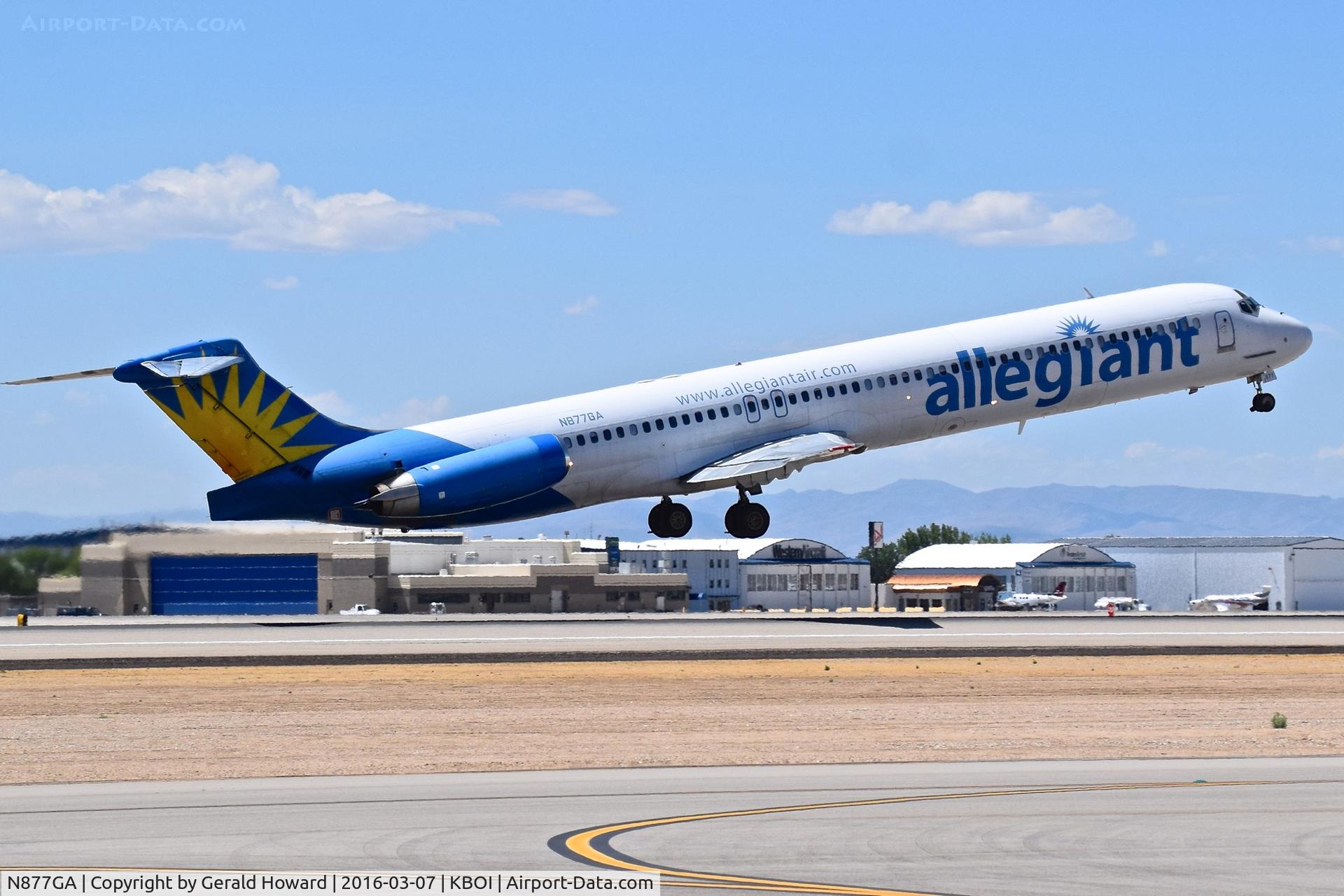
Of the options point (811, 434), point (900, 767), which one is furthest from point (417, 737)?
point (811, 434)

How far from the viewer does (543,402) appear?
172 ft

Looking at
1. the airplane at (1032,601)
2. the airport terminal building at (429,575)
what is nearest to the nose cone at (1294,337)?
the airport terminal building at (429,575)

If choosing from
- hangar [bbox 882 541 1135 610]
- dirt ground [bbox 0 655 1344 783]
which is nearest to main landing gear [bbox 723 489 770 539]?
dirt ground [bbox 0 655 1344 783]

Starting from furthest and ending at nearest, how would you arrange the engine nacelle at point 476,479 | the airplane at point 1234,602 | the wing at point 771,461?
1. the airplane at point 1234,602
2. the wing at point 771,461
3. the engine nacelle at point 476,479

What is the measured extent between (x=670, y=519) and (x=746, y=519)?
261 cm

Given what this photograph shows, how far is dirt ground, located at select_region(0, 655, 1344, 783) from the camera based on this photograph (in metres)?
27.8

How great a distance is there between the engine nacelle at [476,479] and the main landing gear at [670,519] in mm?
6084

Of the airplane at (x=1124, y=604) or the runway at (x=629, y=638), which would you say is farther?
the airplane at (x=1124, y=604)

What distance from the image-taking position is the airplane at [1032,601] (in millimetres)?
114562

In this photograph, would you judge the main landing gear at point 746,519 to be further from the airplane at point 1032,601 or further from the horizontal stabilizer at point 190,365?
the airplane at point 1032,601

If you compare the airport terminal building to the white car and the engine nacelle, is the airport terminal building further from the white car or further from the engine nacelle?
the engine nacelle

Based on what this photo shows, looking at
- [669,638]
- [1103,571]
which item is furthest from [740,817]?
[1103,571]

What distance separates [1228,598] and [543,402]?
74.0 m

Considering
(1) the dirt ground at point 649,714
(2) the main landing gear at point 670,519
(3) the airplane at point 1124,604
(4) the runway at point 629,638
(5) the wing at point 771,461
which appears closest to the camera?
(1) the dirt ground at point 649,714
